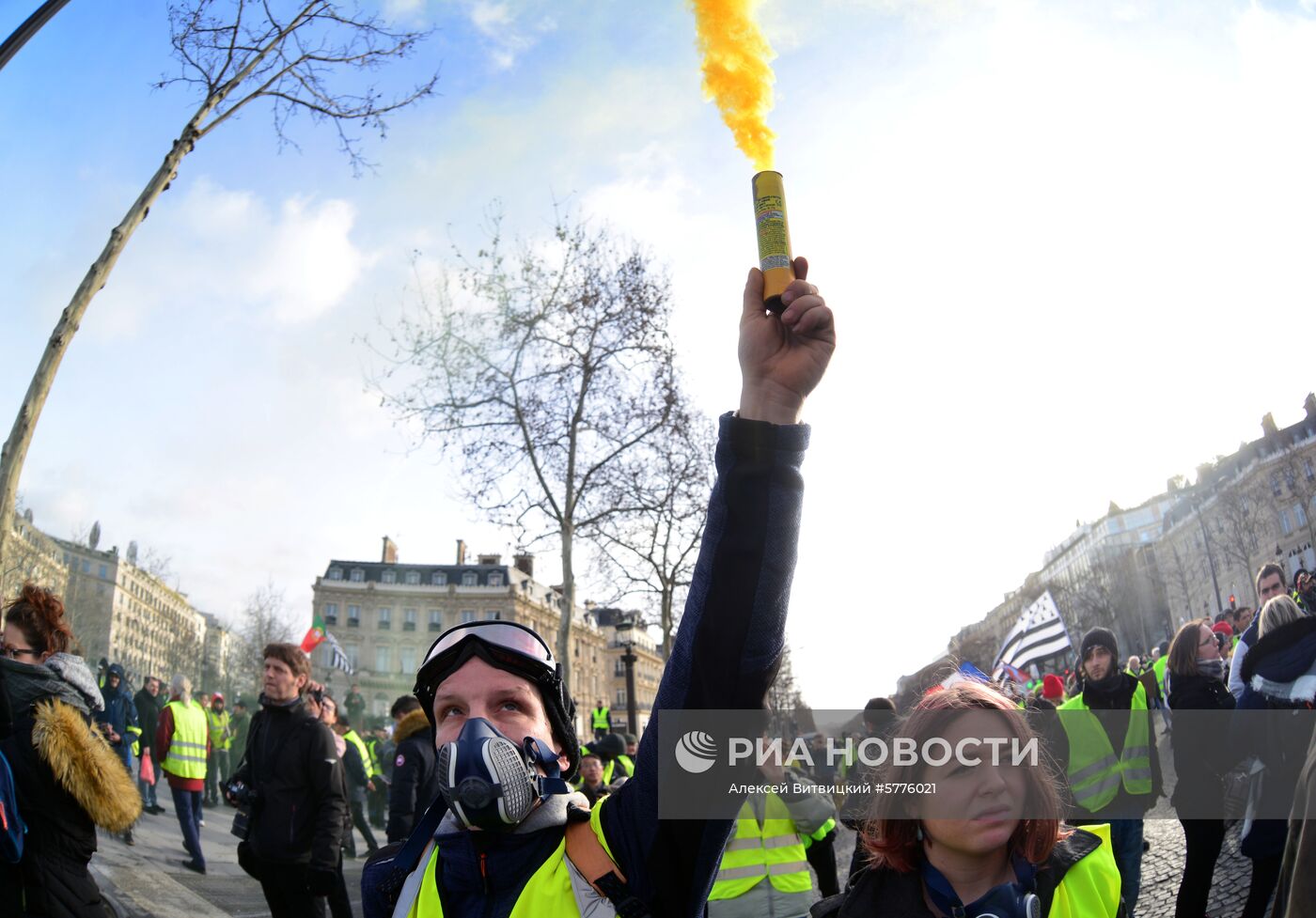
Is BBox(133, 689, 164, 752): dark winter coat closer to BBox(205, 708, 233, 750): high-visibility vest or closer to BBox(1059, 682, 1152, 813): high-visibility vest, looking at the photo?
BBox(205, 708, 233, 750): high-visibility vest

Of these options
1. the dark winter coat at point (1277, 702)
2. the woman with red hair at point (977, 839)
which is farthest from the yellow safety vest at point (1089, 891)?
the dark winter coat at point (1277, 702)

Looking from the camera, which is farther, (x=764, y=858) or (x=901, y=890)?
(x=764, y=858)

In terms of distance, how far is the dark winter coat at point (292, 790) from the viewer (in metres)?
5.14

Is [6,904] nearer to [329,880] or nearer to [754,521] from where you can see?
[329,880]

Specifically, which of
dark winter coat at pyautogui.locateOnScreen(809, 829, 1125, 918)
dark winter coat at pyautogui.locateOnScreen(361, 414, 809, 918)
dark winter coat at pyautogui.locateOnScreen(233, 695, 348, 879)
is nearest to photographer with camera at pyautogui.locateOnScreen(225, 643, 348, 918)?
dark winter coat at pyautogui.locateOnScreen(233, 695, 348, 879)

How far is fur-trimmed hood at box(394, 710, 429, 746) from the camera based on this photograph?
23.4ft

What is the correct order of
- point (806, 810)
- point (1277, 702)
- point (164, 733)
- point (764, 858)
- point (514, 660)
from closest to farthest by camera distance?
point (514, 660), point (764, 858), point (1277, 702), point (806, 810), point (164, 733)

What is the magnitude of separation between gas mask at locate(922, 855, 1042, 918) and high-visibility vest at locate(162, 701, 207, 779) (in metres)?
9.47

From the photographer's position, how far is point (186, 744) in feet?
33.2

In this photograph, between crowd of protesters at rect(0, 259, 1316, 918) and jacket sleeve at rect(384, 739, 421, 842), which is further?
jacket sleeve at rect(384, 739, 421, 842)

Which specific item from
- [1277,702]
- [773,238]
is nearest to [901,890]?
[773,238]

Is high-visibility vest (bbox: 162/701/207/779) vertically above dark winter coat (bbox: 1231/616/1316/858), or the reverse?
dark winter coat (bbox: 1231/616/1316/858)

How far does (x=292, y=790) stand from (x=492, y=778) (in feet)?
13.5

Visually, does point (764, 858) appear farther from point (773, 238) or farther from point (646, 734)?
point (773, 238)
